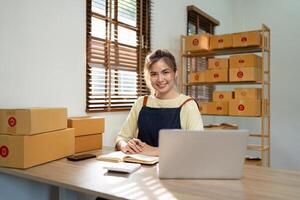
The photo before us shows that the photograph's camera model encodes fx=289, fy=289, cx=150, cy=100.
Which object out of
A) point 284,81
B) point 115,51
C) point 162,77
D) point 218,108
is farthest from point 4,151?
point 284,81

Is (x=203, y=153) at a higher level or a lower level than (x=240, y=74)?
lower

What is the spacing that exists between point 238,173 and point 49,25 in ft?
4.76

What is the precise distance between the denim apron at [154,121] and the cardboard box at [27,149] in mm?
528

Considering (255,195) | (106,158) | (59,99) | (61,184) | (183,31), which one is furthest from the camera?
(183,31)

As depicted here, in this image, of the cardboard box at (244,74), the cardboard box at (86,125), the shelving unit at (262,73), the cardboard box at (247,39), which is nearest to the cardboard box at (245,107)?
the shelving unit at (262,73)

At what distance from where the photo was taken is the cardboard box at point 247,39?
2.95 meters

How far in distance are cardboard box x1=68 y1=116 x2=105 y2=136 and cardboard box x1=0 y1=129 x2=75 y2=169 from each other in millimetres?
213

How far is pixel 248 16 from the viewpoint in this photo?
457 centimetres

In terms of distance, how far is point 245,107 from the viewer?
2.98m

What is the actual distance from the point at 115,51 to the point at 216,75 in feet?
4.10

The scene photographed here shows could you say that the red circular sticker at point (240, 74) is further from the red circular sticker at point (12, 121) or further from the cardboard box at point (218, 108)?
the red circular sticker at point (12, 121)

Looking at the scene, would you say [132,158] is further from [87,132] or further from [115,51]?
[115,51]

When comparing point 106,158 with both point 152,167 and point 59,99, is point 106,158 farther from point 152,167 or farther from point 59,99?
point 59,99

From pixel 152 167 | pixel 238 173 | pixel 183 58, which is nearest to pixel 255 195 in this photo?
pixel 238 173
